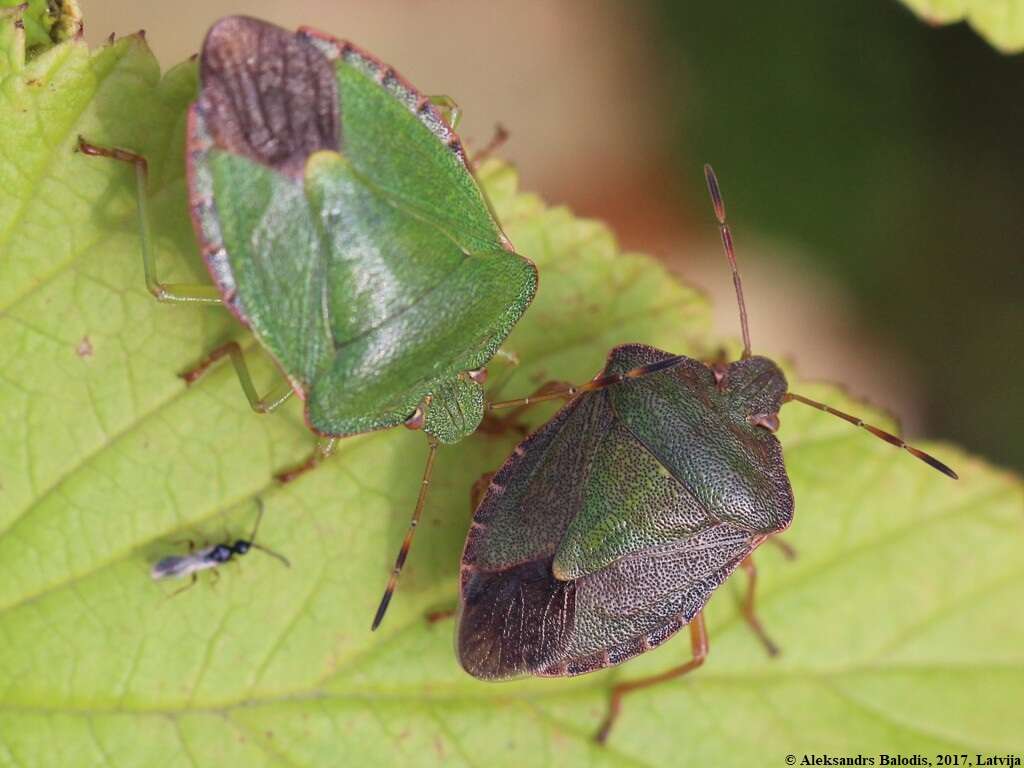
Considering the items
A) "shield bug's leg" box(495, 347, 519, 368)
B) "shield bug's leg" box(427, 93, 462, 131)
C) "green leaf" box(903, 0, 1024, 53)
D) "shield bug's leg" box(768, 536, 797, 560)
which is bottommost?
"shield bug's leg" box(768, 536, 797, 560)

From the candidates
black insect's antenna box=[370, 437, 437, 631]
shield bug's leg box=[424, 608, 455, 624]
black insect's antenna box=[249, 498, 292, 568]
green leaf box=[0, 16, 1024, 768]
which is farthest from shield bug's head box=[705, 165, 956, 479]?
black insect's antenna box=[249, 498, 292, 568]

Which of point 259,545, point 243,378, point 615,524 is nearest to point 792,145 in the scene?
point 615,524

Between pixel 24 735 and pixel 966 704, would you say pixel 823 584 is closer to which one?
pixel 966 704

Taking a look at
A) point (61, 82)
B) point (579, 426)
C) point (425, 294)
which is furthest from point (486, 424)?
point (61, 82)

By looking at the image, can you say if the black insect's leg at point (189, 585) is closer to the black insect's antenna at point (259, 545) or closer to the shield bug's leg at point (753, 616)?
the black insect's antenna at point (259, 545)

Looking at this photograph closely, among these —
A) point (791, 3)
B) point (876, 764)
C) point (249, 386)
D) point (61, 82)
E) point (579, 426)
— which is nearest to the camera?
point (61, 82)

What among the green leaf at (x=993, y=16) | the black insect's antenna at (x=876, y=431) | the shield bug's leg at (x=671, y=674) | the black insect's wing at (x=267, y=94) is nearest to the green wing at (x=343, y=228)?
the black insect's wing at (x=267, y=94)

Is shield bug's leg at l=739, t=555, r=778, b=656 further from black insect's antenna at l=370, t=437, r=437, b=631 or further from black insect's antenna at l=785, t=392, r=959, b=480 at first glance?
black insect's antenna at l=370, t=437, r=437, b=631
